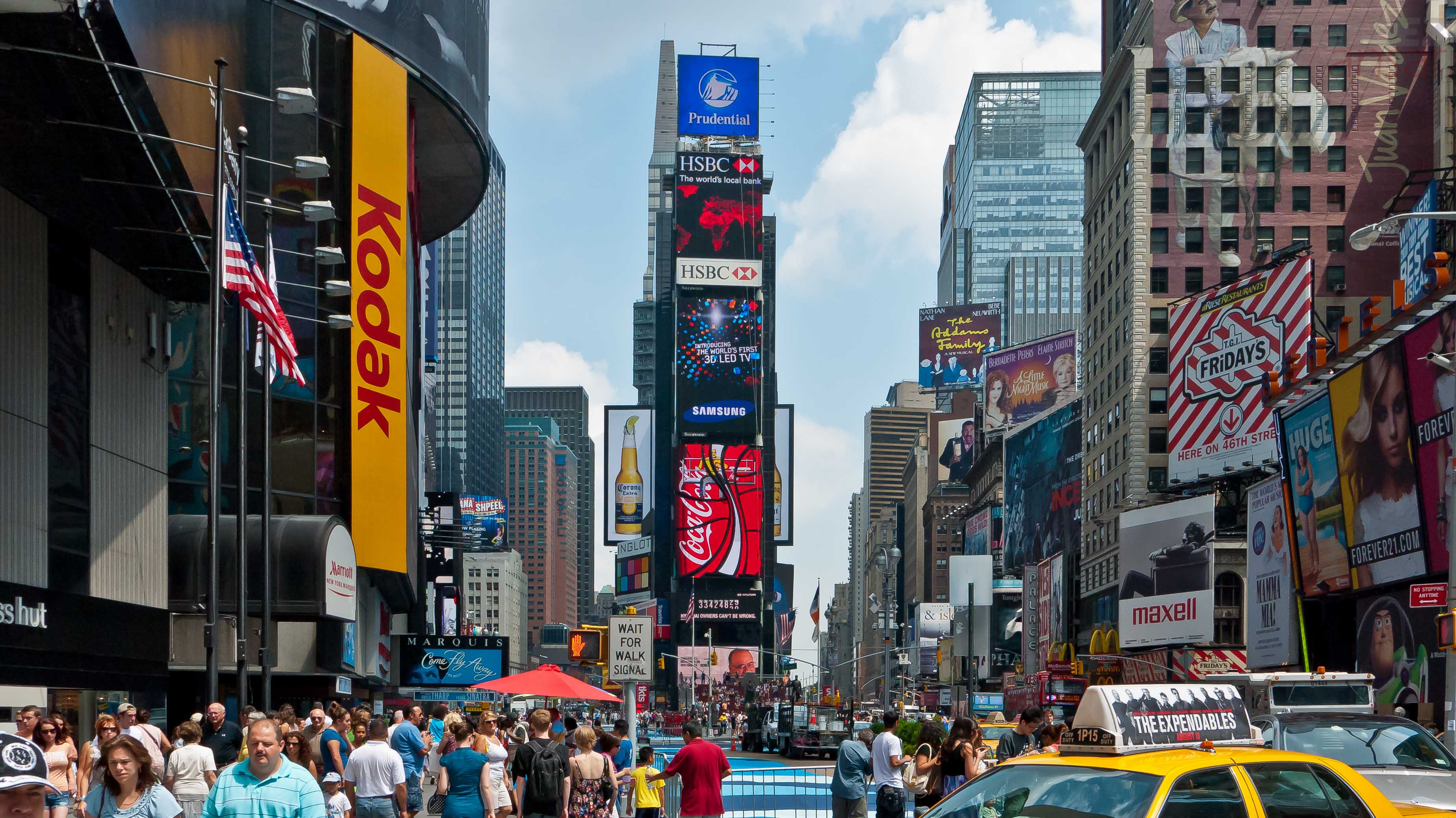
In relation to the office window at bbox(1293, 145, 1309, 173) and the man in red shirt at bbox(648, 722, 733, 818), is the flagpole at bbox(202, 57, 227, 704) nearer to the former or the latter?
the man in red shirt at bbox(648, 722, 733, 818)

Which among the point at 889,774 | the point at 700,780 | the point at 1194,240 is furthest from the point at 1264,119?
the point at 700,780

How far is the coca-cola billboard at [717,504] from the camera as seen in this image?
483 feet

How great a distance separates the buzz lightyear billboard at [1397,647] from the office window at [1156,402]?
4407 cm

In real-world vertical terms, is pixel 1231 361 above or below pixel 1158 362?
below

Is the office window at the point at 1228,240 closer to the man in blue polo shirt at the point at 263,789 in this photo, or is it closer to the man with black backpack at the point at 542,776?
the man with black backpack at the point at 542,776

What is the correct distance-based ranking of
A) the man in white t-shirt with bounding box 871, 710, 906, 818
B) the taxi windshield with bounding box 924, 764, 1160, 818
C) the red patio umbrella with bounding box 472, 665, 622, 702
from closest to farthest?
1. the taxi windshield with bounding box 924, 764, 1160, 818
2. the man in white t-shirt with bounding box 871, 710, 906, 818
3. the red patio umbrella with bounding box 472, 665, 622, 702

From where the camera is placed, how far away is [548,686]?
2320 centimetres

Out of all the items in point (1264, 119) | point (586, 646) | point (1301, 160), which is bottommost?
A: point (586, 646)

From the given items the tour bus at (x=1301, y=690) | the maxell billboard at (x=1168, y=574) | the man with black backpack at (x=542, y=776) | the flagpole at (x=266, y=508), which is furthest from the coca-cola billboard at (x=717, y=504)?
the man with black backpack at (x=542, y=776)

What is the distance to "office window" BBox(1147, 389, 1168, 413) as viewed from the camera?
281 feet

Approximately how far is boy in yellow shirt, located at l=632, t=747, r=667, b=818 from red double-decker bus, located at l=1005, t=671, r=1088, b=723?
49461 millimetres

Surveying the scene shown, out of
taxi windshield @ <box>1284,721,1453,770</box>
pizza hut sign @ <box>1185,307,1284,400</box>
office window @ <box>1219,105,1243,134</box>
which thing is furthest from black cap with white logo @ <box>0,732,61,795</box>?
office window @ <box>1219,105,1243,134</box>

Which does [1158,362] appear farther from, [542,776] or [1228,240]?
[542,776]

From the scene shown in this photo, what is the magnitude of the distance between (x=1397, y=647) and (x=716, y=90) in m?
126
